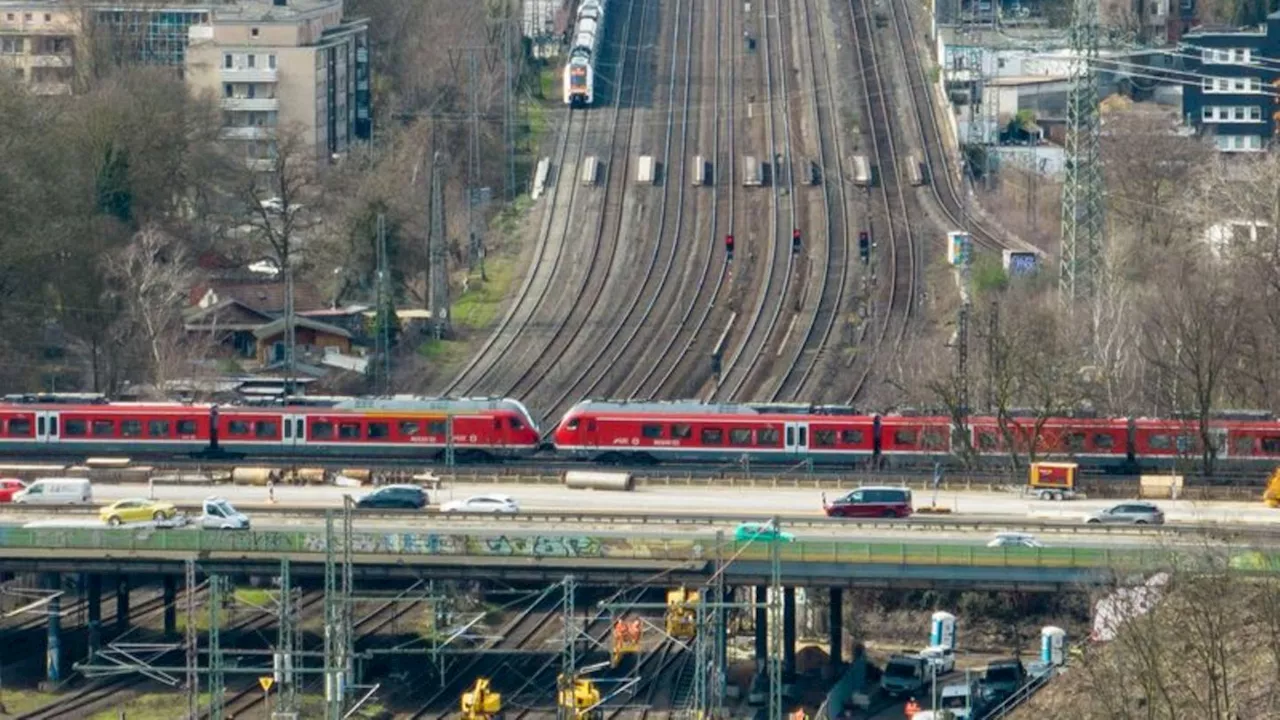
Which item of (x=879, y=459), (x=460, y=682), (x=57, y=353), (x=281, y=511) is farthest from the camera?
(x=57, y=353)

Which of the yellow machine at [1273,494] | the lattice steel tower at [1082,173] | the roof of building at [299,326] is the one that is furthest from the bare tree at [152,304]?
the yellow machine at [1273,494]

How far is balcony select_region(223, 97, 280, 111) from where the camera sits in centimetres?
9481

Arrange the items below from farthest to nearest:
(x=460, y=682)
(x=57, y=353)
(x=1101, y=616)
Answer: (x=57, y=353) < (x=460, y=682) < (x=1101, y=616)

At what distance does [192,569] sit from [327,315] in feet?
99.2

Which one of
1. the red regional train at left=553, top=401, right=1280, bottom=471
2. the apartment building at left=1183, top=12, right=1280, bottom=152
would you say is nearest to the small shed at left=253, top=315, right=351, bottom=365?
the red regional train at left=553, top=401, right=1280, bottom=471

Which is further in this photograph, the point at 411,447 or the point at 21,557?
the point at 411,447

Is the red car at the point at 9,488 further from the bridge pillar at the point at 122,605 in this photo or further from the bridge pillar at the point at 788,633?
the bridge pillar at the point at 788,633

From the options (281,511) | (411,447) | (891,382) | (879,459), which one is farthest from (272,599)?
(891,382)

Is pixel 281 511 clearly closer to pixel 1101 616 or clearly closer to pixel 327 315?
pixel 1101 616

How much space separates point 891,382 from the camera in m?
70.0

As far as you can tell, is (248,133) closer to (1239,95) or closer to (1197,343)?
(1239,95)

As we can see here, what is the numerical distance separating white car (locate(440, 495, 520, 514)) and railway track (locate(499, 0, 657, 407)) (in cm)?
1666

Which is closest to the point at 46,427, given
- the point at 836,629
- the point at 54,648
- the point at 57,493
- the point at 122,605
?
the point at 57,493

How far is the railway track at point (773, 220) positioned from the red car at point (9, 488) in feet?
63.1
